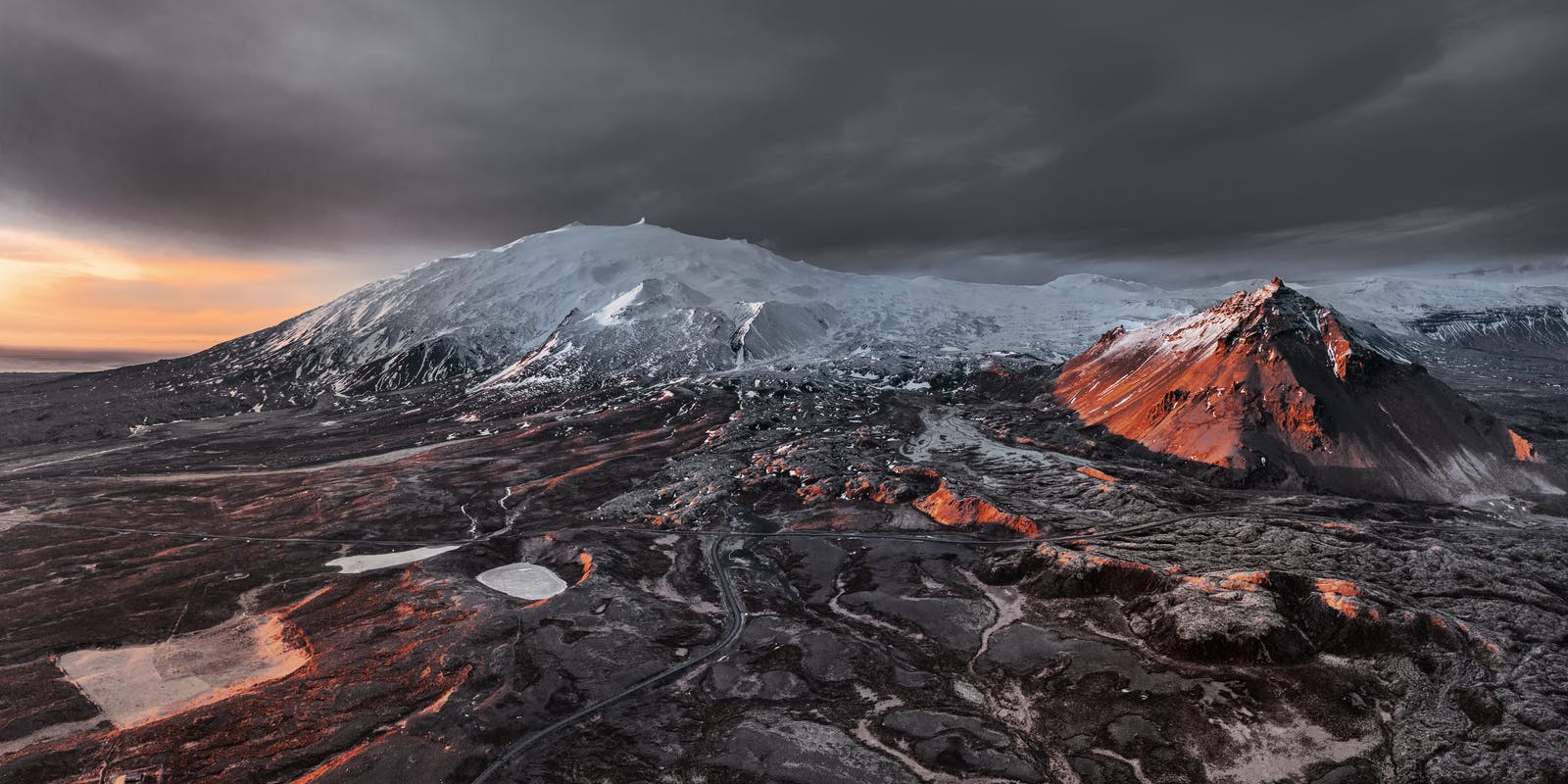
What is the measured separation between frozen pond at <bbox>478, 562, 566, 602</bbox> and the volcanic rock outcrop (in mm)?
143972

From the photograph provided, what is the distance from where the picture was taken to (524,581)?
3944 inches

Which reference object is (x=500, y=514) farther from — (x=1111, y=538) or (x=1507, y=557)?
(x=1507, y=557)

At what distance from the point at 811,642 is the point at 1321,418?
143707mm

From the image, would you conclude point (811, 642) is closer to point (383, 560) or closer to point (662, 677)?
point (662, 677)

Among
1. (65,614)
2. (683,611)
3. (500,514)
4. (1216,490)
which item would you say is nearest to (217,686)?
(65,614)

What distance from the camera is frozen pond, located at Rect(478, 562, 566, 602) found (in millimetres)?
95125

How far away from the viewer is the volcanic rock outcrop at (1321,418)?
142375mm

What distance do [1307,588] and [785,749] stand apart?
70252mm

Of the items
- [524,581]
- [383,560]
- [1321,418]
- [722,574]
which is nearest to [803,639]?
[722,574]

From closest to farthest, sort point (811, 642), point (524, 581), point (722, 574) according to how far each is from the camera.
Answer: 1. point (811, 642)
2. point (524, 581)
3. point (722, 574)

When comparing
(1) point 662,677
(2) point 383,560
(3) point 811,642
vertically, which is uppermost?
(2) point 383,560

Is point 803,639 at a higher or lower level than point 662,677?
lower

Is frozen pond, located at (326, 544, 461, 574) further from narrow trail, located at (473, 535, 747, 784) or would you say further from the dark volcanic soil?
narrow trail, located at (473, 535, 747, 784)

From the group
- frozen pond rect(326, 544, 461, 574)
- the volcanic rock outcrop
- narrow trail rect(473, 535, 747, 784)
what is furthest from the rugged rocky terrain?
the volcanic rock outcrop
